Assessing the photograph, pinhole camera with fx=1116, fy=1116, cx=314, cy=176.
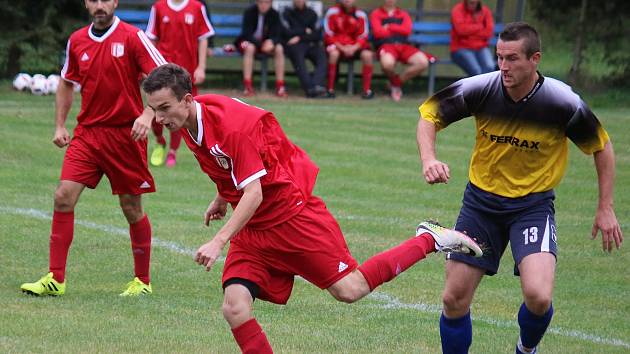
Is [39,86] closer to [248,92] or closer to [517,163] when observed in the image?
[248,92]

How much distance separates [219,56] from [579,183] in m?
8.77

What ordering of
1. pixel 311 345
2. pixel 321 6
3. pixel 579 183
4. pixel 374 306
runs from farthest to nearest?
pixel 321 6, pixel 579 183, pixel 374 306, pixel 311 345

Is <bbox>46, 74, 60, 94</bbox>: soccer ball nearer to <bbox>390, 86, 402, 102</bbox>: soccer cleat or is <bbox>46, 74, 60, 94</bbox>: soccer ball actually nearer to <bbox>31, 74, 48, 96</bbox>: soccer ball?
<bbox>31, 74, 48, 96</bbox>: soccer ball

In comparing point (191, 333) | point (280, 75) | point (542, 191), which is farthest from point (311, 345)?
point (280, 75)

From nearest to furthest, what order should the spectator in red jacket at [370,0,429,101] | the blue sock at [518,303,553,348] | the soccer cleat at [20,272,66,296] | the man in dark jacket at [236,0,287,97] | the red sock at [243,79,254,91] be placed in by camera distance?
the blue sock at [518,303,553,348]
the soccer cleat at [20,272,66,296]
the man in dark jacket at [236,0,287,97]
the red sock at [243,79,254,91]
the spectator in red jacket at [370,0,429,101]

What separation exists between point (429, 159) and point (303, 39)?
13.5 meters

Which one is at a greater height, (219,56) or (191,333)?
(191,333)

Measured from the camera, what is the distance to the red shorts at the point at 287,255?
5680 mm

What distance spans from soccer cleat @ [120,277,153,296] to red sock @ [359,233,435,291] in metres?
2.43

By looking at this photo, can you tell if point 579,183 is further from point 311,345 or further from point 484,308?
point 311,345

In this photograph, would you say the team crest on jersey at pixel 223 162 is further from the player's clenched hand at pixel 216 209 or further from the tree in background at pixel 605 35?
the tree in background at pixel 605 35

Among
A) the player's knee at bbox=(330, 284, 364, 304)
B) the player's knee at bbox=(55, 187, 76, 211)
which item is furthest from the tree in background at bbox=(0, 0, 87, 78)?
the player's knee at bbox=(330, 284, 364, 304)

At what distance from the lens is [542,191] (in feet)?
19.8

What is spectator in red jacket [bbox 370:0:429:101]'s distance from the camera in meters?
19.2
